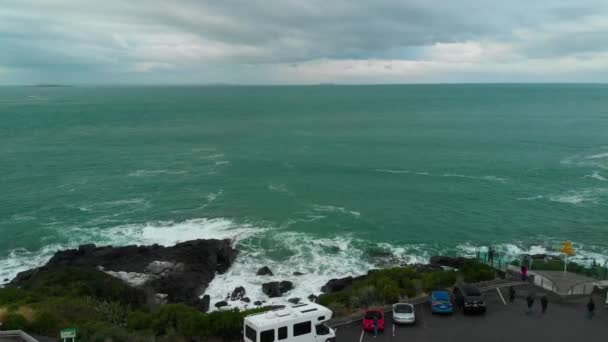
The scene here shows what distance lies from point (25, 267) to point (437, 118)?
145333mm

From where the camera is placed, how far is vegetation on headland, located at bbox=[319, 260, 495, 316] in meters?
27.4

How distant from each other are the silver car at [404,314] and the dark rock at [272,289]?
17.3 metres

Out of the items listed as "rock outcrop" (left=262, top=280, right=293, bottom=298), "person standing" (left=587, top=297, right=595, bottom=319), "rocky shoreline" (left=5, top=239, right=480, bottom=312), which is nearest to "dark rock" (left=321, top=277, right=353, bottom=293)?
Answer: "rocky shoreline" (left=5, top=239, right=480, bottom=312)

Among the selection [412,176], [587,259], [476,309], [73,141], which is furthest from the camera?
[73,141]

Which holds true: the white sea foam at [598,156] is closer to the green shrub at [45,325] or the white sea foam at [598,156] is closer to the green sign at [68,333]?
the green shrub at [45,325]

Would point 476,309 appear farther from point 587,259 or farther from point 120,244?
point 120,244

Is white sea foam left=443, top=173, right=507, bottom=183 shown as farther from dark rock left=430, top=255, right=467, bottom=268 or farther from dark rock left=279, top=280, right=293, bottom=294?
dark rock left=279, top=280, right=293, bottom=294

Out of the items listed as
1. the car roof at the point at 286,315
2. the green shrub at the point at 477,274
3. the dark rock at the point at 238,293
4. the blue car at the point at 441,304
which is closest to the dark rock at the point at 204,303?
the dark rock at the point at 238,293

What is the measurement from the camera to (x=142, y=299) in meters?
35.3

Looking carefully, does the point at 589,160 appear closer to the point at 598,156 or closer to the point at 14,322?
the point at 598,156

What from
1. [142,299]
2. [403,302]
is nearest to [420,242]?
[403,302]

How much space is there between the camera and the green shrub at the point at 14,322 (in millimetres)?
22902

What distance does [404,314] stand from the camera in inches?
935

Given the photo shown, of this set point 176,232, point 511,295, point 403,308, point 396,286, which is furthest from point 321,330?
point 176,232
